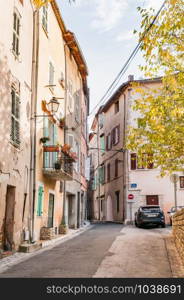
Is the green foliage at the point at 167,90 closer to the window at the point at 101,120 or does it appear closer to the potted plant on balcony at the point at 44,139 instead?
the potted plant on balcony at the point at 44,139

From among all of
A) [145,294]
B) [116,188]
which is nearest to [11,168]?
[145,294]

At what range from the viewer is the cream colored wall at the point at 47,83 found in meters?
16.2

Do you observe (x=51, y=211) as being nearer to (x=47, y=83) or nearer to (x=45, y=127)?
(x=45, y=127)

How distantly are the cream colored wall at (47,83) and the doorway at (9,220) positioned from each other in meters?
2.97

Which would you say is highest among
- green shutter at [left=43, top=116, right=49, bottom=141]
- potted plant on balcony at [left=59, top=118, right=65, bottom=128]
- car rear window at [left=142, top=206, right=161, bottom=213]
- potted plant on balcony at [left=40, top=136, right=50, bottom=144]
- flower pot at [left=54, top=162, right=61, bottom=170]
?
potted plant on balcony at [left=59, top=118, right=65, bottom=128]

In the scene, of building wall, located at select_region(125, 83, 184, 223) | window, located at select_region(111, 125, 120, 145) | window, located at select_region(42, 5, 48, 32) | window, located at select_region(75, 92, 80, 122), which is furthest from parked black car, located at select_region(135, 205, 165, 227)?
window, located at select_region(111, 125, 120, 145)

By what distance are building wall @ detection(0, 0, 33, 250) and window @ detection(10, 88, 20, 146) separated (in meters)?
0.28

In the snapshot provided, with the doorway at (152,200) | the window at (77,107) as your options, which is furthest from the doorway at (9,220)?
the doorway at (152,200)

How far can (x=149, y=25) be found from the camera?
8438 mm

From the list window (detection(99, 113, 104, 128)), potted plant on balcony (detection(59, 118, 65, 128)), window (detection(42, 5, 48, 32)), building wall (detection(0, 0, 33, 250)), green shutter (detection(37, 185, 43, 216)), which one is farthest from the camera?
window (detection(99, 113, 104, 128))

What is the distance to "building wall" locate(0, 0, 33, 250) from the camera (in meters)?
11.6

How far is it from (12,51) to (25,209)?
17.6 feet

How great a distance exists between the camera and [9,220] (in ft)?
41.0

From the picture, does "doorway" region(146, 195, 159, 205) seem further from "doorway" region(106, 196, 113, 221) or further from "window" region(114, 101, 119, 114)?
"window" region(114, 101, 119, 114)
